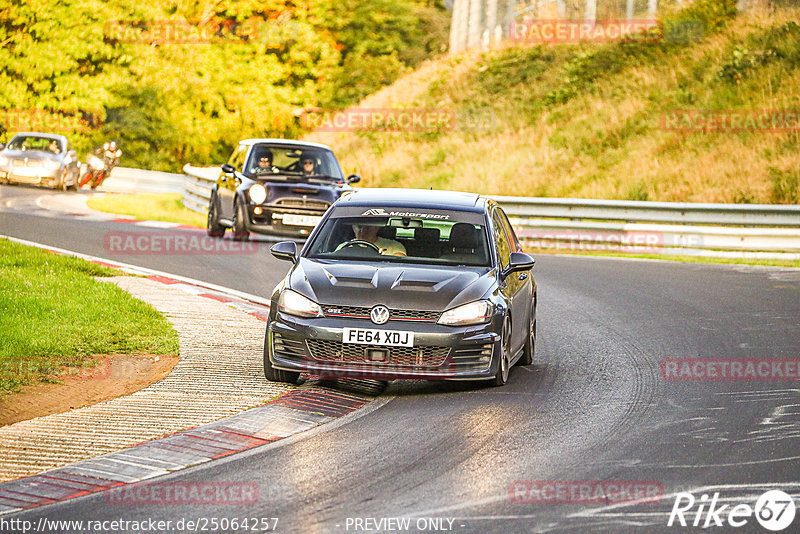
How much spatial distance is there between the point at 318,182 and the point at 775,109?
48.4 ft

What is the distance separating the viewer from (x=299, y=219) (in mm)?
21078

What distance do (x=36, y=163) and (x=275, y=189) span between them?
15.5 meters

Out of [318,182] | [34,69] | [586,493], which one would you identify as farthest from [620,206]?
[34,69]

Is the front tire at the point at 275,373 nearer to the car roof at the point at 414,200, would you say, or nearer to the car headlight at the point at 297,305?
the car headlight at the point at 297,305

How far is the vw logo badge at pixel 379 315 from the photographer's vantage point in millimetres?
9617

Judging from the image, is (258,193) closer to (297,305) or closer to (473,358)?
(297,305)

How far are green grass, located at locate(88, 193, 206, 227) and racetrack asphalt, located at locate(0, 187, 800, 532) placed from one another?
48.5 feet

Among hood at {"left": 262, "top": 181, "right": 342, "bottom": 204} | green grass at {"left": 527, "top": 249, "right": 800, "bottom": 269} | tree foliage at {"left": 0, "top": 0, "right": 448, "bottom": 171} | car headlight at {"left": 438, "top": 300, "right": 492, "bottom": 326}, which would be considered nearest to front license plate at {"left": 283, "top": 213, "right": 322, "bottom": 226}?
hood at {"left": 262, "top": 181, "right": 342, "bottom": 204}

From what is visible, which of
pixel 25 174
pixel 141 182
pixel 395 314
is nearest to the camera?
pixel 395 314

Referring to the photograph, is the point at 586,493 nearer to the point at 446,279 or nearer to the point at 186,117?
the point at 446,279

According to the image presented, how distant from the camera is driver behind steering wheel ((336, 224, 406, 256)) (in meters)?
10.8

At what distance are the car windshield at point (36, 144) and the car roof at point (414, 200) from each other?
2553 cm

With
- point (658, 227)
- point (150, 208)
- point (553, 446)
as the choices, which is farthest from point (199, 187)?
point (553, 446)

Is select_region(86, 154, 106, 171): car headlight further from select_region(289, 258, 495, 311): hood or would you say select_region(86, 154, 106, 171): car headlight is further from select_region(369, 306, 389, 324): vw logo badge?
select_region(369, 306, 389, 324): vw logo badge
